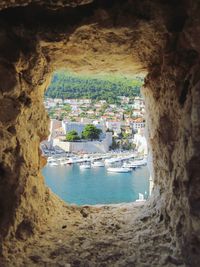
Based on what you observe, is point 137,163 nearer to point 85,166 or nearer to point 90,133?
point 85,166

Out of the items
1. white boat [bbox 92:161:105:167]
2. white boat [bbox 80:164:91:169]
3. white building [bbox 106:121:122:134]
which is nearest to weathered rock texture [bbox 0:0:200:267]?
white boat [bbox 80:164:91:169]

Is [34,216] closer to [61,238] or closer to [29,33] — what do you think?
[61,238]

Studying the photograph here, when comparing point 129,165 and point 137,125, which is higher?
point 137,125

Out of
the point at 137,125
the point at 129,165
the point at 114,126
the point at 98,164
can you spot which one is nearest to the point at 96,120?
the point at 114,126

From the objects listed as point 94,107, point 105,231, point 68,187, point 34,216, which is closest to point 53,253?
point 34,216

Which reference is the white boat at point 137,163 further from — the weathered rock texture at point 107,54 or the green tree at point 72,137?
the weathered rock texture at point 107,54

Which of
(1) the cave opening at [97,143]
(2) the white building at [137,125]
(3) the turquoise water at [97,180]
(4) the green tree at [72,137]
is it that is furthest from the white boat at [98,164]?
(2) the white building at [137,125]

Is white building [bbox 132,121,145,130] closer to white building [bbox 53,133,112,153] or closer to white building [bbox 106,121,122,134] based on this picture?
white building [bbox 106,121,122,134]
